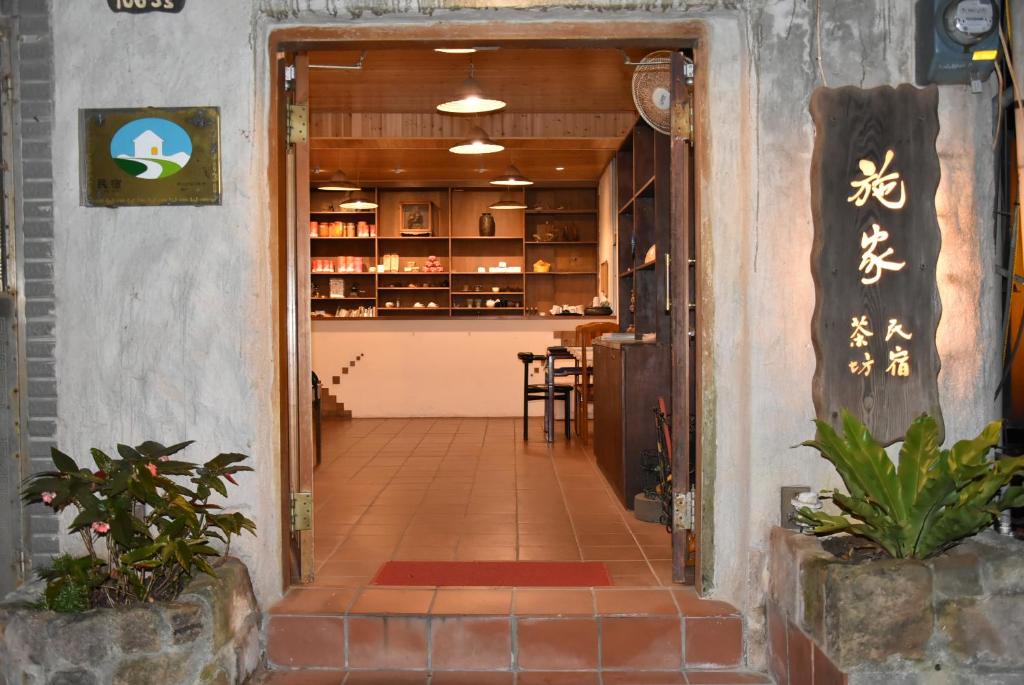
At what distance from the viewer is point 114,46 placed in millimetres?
3072

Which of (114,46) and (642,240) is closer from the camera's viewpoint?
(114,46)

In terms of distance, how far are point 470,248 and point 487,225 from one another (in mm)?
540

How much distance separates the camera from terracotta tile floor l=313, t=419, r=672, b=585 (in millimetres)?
3821

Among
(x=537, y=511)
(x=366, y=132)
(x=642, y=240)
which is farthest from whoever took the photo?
(x=366, y=132)

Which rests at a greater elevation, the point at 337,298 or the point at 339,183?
the point at 339,183

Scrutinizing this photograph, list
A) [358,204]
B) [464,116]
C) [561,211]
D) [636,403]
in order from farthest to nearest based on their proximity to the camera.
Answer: [561,211]
[358,204]
[464,116]
[636,403]

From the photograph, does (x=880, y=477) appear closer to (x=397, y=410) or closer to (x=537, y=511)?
(x=537, y=511)

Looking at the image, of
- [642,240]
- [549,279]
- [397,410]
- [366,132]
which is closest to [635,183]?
[642,240]

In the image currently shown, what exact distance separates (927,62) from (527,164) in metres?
7.22

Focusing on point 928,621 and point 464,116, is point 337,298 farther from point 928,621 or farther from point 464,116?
point 928,621

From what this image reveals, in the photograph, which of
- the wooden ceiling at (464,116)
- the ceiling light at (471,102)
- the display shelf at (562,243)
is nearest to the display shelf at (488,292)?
the display shelf at (562,243)

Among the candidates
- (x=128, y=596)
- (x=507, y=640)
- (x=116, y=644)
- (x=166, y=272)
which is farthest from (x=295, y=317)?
(x=507, y=640)

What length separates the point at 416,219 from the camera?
11.4m

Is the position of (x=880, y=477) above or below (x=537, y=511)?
above
